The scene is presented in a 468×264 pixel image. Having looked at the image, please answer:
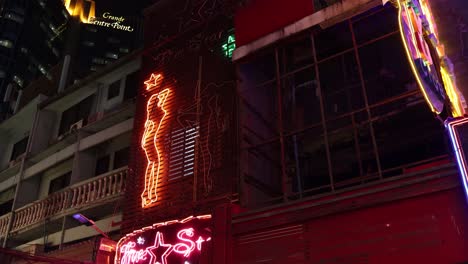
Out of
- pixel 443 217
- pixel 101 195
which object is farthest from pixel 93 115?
pixel 443 217

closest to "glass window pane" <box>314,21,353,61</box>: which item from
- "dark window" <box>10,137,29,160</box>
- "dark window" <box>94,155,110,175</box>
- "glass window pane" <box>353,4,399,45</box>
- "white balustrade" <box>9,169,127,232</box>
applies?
"glass window pane" <box>353,4,399,45</box>

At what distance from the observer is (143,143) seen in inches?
467

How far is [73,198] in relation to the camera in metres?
15.5

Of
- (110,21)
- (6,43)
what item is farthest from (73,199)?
(6,43)

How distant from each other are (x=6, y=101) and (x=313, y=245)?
1076 inches

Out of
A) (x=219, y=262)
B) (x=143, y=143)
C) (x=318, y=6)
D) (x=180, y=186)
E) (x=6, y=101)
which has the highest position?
(x=6, y=101)

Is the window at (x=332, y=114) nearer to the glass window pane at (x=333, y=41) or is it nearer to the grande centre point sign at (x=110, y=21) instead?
the glass window pane at (x=333, y=41)

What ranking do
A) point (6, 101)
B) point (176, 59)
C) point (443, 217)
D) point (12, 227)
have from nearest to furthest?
1. point (443, 217)
2. point (176, 59)
3. point (12, 227)
4. point (6, 101)

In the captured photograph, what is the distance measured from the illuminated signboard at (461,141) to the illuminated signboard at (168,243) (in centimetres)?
481

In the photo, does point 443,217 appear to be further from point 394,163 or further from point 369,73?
point 369,73

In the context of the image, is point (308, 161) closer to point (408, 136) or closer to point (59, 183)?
point (408, 136)

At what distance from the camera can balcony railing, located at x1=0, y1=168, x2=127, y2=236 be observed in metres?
14.4

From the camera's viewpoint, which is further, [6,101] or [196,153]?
[6,101]

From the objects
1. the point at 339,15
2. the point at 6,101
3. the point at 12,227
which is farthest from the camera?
the point at 6,101
